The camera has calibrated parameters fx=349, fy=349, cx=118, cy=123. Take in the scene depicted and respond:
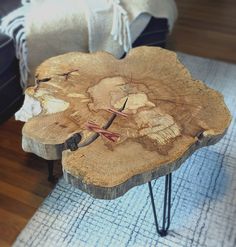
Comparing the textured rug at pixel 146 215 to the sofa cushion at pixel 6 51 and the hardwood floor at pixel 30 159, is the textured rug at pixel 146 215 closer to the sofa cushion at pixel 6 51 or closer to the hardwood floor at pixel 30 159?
the hardwood floor at pixel 30 159

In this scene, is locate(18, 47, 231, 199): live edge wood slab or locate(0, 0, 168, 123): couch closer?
locate(18, 47, 231, 199): live edge wood slab

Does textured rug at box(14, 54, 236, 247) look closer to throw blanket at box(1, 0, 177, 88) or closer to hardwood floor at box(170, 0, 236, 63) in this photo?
throw blanket at box(1, 0, 177, 88)

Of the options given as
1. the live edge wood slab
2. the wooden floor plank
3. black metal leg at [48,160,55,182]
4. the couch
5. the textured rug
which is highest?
the live edge wood slab

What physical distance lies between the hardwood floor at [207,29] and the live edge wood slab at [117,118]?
3.81 feet

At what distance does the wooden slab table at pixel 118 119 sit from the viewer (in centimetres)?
92

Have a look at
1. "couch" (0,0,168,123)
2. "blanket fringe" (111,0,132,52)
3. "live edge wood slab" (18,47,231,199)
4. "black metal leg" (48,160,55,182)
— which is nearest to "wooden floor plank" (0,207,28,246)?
"black metal leg" (48,160,55,182)

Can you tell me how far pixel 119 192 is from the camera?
0.90 metres

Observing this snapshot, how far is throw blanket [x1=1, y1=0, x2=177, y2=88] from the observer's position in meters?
1.66

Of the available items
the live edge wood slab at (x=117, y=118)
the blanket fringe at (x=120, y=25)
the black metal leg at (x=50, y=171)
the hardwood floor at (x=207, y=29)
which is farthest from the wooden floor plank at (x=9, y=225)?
the hardwood floor at (x=207, y=29)

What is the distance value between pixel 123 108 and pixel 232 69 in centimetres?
131

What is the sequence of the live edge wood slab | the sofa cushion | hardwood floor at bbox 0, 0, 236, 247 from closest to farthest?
the live edge wood slab, hardwood floor at bbox 0, 0, 236, 247, the sofa cushion

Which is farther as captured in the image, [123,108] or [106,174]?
[123,108]

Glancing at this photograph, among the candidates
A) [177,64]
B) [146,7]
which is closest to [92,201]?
[177,64]

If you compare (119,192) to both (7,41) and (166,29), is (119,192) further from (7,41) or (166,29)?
(166,29)
